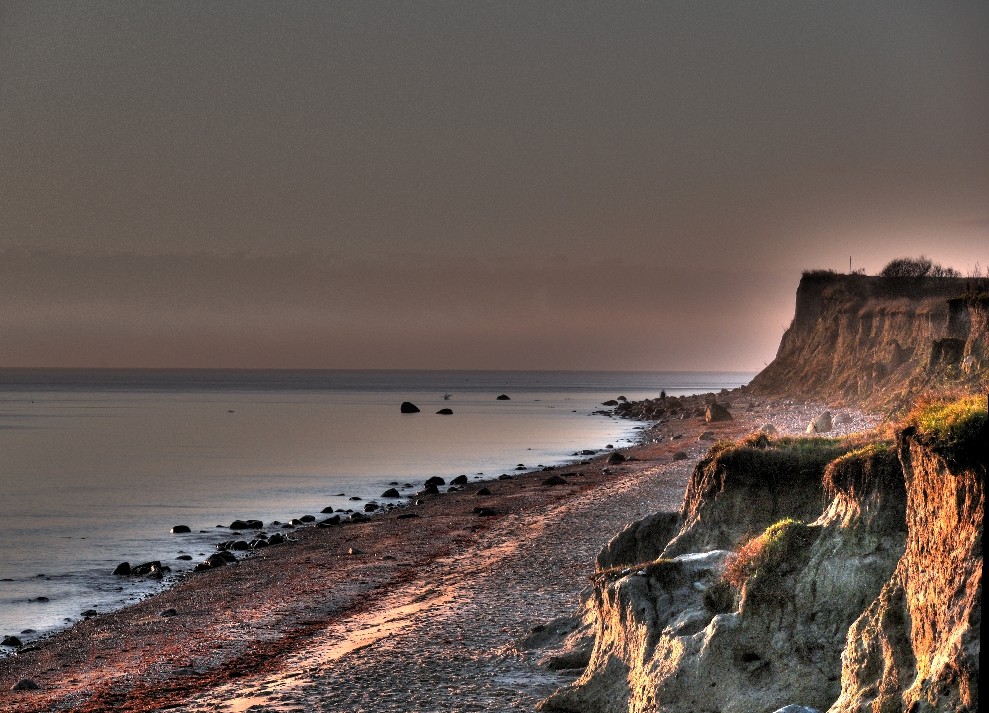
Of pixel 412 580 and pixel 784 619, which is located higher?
pixel 784 619

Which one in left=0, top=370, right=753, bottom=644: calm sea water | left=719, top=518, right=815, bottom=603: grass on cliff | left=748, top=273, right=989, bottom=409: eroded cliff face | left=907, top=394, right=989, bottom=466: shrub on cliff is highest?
left=748, top=273, right=989, bottom=409: eroded cliff face

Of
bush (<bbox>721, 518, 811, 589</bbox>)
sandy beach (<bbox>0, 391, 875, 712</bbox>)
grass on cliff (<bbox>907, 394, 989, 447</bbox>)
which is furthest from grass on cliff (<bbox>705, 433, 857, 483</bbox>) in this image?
grass on cliff (<bbox>907, 394, 989, 447</bbox>)

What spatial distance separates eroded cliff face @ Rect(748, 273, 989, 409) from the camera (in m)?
53.9

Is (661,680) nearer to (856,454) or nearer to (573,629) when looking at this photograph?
(856,454)

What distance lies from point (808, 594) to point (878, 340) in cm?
9205

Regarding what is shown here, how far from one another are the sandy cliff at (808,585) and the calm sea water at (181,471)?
17607 millimetres

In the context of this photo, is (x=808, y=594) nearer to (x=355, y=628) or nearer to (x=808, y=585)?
(x=808, y=585)

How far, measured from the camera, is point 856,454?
11.9 metres

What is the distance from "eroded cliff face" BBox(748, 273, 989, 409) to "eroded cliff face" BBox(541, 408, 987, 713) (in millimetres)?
35156

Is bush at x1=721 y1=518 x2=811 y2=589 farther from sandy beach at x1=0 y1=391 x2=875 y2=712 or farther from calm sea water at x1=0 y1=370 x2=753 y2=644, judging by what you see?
calm sea water at x1=0 y1=370 x2=753 y2=644

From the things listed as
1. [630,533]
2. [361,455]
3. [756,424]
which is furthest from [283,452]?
[630,533]

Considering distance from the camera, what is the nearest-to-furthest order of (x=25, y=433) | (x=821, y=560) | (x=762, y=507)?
(x=821, y=560) < (x=762, y=507) < (x=25, y=433)

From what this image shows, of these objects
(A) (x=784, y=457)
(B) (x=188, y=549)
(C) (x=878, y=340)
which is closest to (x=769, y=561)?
(A) (x=784, y=457)

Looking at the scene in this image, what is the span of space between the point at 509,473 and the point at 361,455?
1953 centimetres
